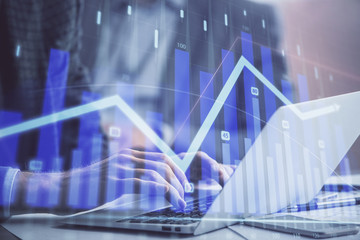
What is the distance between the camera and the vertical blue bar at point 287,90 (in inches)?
21.7

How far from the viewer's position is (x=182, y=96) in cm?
55

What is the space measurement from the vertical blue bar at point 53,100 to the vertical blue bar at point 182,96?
351mm

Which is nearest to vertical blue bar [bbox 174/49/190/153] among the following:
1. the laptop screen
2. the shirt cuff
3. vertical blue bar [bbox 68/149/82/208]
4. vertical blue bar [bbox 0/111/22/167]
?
the laptop screen

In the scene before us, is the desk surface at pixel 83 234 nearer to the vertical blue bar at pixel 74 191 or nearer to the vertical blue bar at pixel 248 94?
the vertical blue bar at pixel 74 191

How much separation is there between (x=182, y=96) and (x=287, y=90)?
0.80 ft

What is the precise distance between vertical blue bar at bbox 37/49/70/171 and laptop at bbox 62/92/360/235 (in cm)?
43

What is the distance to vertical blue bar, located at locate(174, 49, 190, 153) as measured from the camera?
533 mm

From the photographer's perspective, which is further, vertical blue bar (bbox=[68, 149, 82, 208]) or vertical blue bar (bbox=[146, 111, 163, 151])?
vertical blue bar (bbox=[146, 111, 163, 151])

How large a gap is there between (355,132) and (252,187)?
0.84 ft

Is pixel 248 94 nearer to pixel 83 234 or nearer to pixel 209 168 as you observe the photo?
pixel 209 168

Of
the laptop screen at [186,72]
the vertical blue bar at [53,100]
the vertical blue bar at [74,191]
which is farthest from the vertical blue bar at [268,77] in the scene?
the vertical blue bar at [53,100]

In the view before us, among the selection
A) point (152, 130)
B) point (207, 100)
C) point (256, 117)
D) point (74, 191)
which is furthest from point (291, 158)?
point (74, 191)

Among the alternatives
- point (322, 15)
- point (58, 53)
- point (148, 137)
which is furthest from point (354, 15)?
point (58, 53)

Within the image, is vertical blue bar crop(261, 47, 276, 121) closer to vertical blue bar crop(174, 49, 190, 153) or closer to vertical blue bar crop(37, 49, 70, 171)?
vertical blue bar crop(174, 49, 190, 153)
